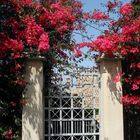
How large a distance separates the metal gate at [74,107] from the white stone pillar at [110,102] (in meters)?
0.24

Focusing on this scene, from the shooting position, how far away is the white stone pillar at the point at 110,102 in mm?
7410

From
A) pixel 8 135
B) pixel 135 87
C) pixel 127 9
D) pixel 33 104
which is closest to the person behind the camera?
pixel 8 135

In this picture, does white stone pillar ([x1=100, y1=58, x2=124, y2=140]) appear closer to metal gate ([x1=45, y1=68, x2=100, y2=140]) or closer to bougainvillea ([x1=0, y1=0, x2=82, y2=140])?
metal gate ([x1=45, y1=68, x2=100, y2=140])

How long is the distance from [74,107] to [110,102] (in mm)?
720

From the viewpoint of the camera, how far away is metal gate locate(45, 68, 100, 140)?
759 centimetres

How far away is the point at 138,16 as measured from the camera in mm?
7891

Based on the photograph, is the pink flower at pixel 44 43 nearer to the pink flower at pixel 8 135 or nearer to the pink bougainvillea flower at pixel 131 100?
the pink flower at pixel 8 135

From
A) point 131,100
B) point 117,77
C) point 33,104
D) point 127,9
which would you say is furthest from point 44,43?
point 131,100

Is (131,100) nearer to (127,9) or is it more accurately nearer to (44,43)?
(127,9)

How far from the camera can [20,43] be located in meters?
7.12

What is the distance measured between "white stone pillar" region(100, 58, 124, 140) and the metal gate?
0.77ft

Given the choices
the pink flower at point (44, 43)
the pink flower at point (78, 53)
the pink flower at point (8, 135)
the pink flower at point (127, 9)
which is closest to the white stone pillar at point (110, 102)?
the pink flower at point (78, 53)

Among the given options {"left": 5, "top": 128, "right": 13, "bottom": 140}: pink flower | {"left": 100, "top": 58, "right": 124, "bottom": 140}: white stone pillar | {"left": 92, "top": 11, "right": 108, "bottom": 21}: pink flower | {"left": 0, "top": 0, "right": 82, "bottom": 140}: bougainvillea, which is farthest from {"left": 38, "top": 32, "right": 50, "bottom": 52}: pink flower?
{"left": 5, "top": 128, "right": 13, "bottom": 140}: pink flower

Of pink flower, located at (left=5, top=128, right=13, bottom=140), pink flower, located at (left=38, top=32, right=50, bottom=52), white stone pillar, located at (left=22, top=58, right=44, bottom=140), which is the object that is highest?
pink flower, located at (left=38, top=32, right=50, bottom=52)
